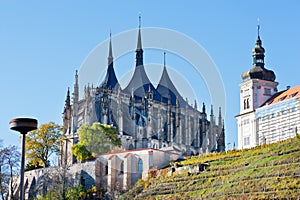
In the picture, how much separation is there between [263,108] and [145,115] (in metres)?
24.2

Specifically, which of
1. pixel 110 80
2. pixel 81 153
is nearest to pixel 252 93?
pixel 81 153

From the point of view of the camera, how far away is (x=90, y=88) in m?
84.3

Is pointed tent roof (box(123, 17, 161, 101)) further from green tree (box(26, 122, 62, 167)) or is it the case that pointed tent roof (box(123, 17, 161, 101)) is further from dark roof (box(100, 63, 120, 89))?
green tree (box(26, 122, 62, 167))

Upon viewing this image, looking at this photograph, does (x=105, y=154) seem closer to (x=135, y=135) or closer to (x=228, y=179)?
(x=228, y=179)

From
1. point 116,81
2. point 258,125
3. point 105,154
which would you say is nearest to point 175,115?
point 116,81

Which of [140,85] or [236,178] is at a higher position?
[140,85]

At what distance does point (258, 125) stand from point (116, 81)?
102ft

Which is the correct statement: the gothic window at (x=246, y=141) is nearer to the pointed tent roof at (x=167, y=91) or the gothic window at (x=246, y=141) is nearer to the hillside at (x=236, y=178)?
the hillside at (x=236, y=178)

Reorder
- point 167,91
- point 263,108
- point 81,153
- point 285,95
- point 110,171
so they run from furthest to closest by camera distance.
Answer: point 167,91, point 263,108, point 285,95, point 81,153, point 110,171

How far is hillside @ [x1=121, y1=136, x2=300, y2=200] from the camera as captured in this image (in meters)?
44.1

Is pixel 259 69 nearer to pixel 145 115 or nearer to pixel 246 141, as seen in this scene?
pixel 246 141

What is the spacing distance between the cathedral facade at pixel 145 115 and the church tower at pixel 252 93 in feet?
43.0

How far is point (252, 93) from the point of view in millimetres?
73062

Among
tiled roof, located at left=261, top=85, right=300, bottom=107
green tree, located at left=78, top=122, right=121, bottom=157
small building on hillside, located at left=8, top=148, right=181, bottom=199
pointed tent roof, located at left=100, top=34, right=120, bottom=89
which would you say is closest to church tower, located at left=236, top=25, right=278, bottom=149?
tiled roof, located at left=261, top=85, right=300, bottom=107
